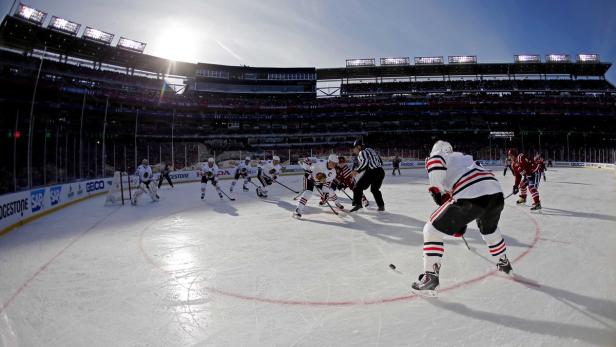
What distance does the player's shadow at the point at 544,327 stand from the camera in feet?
8.13

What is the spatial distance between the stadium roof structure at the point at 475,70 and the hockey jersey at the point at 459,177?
49.9m

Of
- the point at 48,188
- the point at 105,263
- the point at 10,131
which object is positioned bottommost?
the point at 105,263

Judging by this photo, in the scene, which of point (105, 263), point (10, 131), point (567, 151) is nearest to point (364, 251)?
point (105, 263)

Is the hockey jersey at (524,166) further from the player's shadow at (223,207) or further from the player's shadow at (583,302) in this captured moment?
the player's shadow at (223,207)

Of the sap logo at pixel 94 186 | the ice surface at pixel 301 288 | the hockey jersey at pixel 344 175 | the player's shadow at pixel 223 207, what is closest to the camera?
the ice surface at pixel 301 288

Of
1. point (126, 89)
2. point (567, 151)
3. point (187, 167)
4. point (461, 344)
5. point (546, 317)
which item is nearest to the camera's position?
point (461, 344)

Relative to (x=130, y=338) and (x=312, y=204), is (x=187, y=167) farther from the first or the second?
(x=130, y=338)

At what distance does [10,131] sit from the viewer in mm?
9727

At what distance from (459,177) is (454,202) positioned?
277 mm

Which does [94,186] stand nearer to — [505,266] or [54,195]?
[54,195]

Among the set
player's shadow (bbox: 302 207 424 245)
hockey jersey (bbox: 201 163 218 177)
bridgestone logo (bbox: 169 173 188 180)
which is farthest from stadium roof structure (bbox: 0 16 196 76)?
player's shadow (bbox: 302 207 424 245)

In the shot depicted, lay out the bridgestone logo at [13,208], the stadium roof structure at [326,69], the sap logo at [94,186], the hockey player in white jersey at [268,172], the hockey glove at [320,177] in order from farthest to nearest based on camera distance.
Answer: the stadium roof structure at [326,69], the sap logo at [94,186], the hockey player in white jersey at [268,172], the hockey glove at [320,177], the bridgestone logo at [13,208]

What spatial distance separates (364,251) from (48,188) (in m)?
10.9

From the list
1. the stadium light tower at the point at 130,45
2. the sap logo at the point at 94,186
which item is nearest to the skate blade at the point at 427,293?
the sap logo at the point at 94,186
